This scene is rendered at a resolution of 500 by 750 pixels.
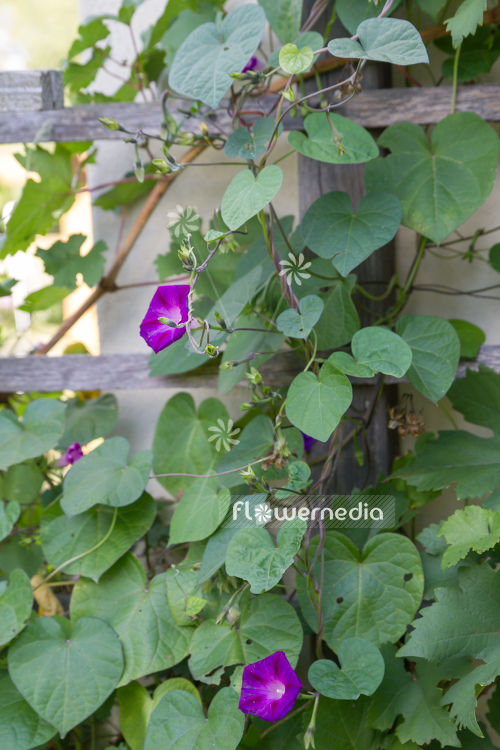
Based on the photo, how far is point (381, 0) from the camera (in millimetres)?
945

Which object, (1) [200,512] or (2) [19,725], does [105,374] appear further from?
(2) [19,725]

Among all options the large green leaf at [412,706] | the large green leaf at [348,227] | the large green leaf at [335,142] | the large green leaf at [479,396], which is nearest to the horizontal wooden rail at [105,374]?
the large green leaf at [479,396]

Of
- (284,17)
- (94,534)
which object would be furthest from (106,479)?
(284,17)

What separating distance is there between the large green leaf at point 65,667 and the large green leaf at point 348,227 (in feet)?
2.40

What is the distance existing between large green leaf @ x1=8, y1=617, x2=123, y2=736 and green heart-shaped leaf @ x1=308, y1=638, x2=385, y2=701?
14.5 inches

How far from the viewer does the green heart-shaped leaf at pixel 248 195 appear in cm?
72

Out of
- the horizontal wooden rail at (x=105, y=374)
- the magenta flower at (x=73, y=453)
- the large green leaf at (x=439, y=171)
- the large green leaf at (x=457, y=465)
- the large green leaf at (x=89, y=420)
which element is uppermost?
the large green leaf at (x=439, y=171)

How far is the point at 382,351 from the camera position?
0.80 meters

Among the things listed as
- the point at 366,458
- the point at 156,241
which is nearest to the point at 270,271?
the point at 366,458

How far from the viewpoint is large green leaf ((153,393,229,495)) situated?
46.2 inches

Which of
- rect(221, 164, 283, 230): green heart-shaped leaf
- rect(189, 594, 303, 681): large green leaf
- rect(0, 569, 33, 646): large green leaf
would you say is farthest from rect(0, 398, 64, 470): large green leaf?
rect(221, 164, 283, 230): green heart-shaped leaf

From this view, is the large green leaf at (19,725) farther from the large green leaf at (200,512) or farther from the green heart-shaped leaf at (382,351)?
the green heart-shaped leaf at (382,351)

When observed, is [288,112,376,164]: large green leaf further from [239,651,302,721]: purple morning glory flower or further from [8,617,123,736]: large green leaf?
[8,617,123,736]: large green leaf

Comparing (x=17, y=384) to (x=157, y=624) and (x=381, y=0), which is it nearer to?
Result: (x=157, y=624)
